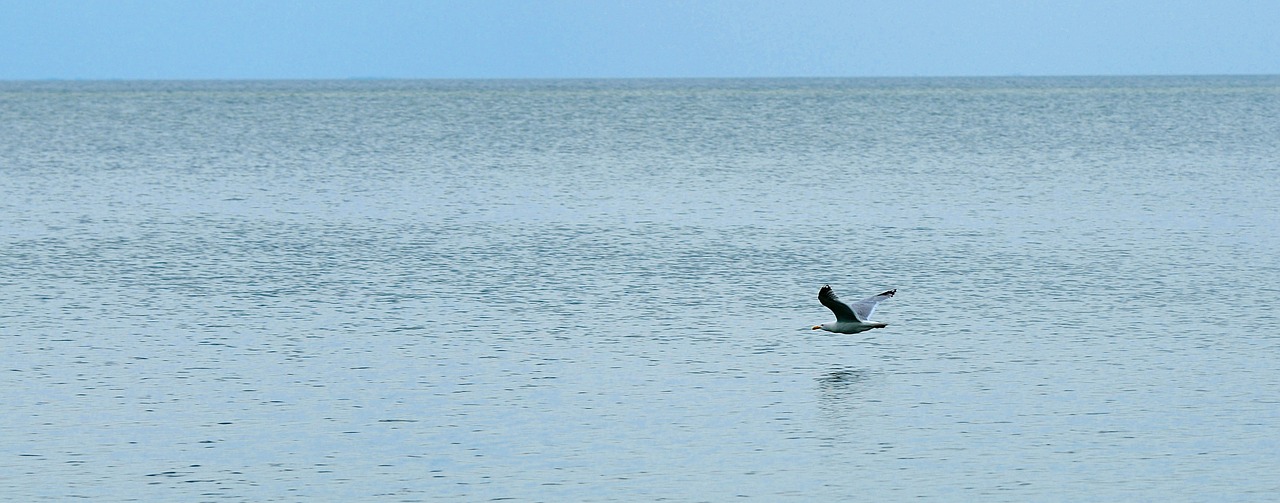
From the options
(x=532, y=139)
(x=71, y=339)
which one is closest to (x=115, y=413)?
(x=71, y=339)

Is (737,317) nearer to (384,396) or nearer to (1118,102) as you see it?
(384,396)

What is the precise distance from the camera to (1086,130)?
11531 cm

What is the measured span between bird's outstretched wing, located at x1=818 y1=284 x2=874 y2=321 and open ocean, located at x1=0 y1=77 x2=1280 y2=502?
0.55 m

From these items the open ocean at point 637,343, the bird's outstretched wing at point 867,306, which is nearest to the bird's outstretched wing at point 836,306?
the bird's outstretched wing at point 867,306

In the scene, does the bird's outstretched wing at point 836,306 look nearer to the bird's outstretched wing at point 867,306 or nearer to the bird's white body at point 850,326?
the bird's white body at point 850,326

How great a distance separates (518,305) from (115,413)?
10.1 meters

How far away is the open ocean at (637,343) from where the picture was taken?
1877 cm

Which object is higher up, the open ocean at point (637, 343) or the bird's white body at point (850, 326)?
the bird's white body at point (850, 326)

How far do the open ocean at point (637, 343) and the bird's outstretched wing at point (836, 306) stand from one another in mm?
551

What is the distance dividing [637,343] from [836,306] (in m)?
3.00

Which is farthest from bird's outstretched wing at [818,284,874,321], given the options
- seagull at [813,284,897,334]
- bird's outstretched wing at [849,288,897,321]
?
bird's outstretched wing at [849,288,897,321]

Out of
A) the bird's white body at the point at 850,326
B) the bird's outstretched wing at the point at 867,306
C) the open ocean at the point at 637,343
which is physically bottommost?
the open ocean at the point at 637,343

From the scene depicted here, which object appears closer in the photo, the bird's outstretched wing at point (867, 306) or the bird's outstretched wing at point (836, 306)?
the bird's outstretched wing at point (836, 306)

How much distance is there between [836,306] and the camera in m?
25.0
